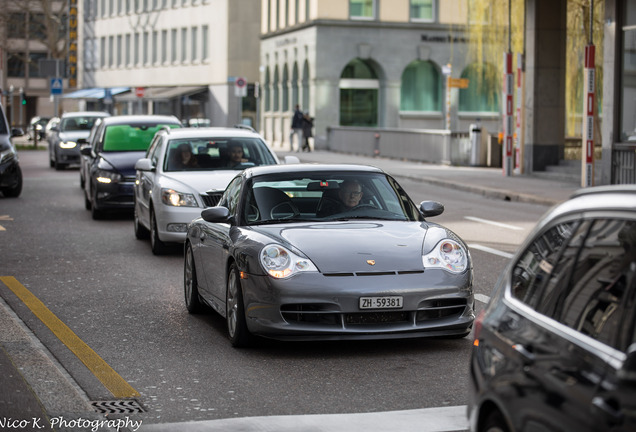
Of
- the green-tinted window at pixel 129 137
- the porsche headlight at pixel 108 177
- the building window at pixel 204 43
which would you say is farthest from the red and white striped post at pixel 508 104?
the building window at pixel 204 43

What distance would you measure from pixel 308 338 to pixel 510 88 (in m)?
25.6

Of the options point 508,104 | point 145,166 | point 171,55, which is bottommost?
point 145,166

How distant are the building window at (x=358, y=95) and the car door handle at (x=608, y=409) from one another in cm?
5895

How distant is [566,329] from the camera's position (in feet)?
13.2

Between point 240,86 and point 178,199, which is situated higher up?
point 240,86

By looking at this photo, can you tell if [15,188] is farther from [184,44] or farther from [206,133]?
[184,44]

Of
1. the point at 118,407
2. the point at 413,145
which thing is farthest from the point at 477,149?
the point at 118,407

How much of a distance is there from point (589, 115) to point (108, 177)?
10.4 m

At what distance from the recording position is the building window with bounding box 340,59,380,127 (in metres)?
62.4

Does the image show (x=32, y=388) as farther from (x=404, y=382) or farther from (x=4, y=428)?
(x=404, y=382)

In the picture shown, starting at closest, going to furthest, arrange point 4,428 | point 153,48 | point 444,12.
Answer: point 4,428 → point 444,12 → point 153,48

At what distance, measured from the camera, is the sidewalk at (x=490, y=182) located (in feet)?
84.9

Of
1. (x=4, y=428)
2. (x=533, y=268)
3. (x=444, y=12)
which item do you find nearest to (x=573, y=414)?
(x=533, y=268)

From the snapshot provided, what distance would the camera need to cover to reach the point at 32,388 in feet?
23.5
